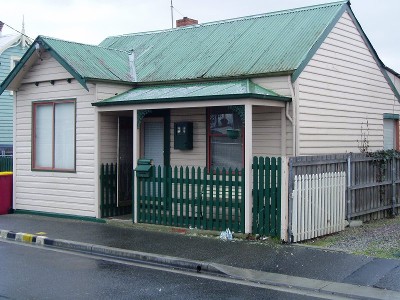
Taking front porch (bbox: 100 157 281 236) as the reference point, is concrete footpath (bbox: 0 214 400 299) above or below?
below

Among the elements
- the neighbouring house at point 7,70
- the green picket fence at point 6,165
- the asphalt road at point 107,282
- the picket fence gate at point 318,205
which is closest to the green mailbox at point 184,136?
the picket fence gate at point 318,205

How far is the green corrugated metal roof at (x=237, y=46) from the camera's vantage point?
12828mm

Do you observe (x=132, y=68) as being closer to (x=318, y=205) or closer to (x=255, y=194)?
(x=255, y=194)

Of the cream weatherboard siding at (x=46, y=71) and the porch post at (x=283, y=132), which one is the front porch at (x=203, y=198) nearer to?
the porch post at (x=283, y=132)

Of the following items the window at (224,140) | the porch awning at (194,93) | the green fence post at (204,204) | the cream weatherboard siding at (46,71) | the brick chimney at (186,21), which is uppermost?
the brick chimney at (186,21)

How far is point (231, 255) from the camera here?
32.2 feet

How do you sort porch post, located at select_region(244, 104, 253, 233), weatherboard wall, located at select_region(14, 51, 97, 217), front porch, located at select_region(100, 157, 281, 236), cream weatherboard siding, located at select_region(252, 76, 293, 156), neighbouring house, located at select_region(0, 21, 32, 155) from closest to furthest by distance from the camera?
front porch, located at select_region(100, 157, 281, 236) → porch post, located at select_region(244, 104, 253, 233) → cream weatherboard siding, located at select_region(252, 76, 293, 156) → weatherboard wall, located at select_region(14, 51, 97, 217) → neighbouring house, located at select_region(0, 21, 32, 155)

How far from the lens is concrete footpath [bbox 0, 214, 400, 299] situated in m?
8.11

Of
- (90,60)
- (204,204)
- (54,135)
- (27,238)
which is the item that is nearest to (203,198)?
(204,204)

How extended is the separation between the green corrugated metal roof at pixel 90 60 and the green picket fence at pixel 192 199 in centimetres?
300

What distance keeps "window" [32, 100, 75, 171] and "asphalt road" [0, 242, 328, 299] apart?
4914mm

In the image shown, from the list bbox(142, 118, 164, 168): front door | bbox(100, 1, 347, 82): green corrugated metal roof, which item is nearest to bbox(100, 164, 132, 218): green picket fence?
bbox(142, 118, 164, 168): front door

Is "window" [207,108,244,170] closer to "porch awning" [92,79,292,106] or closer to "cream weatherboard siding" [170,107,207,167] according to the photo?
"cream weatherboard siding" [170,107,207,167]

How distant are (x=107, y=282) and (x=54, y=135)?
24.9 feet
